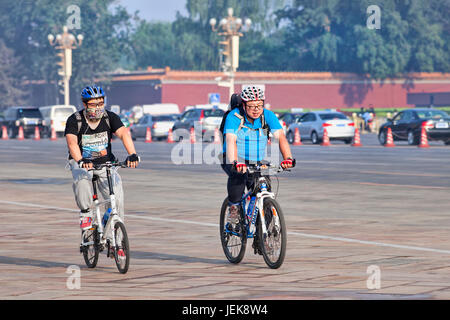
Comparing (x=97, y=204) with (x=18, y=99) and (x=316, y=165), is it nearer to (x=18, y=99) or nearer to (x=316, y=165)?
(x=316, y=165)

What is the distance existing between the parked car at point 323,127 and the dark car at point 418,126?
2226 mm

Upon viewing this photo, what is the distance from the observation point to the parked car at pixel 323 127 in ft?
135

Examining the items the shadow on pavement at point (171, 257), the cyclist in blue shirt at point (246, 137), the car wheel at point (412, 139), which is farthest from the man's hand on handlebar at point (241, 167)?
the car wheel at point (412, 139)

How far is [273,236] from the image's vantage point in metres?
9.46

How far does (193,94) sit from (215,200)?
227 feet

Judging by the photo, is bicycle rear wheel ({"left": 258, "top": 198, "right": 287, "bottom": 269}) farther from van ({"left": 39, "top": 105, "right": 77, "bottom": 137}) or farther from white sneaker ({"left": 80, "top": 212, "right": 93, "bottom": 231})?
van ({"left": 39, "top": 105, "right": 77, "bottom": 137})

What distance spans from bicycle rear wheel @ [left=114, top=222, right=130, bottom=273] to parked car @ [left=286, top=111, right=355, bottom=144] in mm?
32209

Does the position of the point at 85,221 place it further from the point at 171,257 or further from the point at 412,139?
the point at 412,139

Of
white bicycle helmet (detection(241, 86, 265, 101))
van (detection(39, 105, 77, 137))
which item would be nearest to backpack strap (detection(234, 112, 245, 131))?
white bicycle helmet (detection(241, 86, 265, 101))

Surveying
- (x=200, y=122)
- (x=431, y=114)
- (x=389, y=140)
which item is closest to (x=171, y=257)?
(x=389, y=140)

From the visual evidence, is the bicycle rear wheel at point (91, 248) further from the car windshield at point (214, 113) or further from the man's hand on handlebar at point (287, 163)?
the car windshield at point (214, 113)

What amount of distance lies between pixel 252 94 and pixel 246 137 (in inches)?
18.9

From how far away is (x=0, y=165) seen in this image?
28.1 m
